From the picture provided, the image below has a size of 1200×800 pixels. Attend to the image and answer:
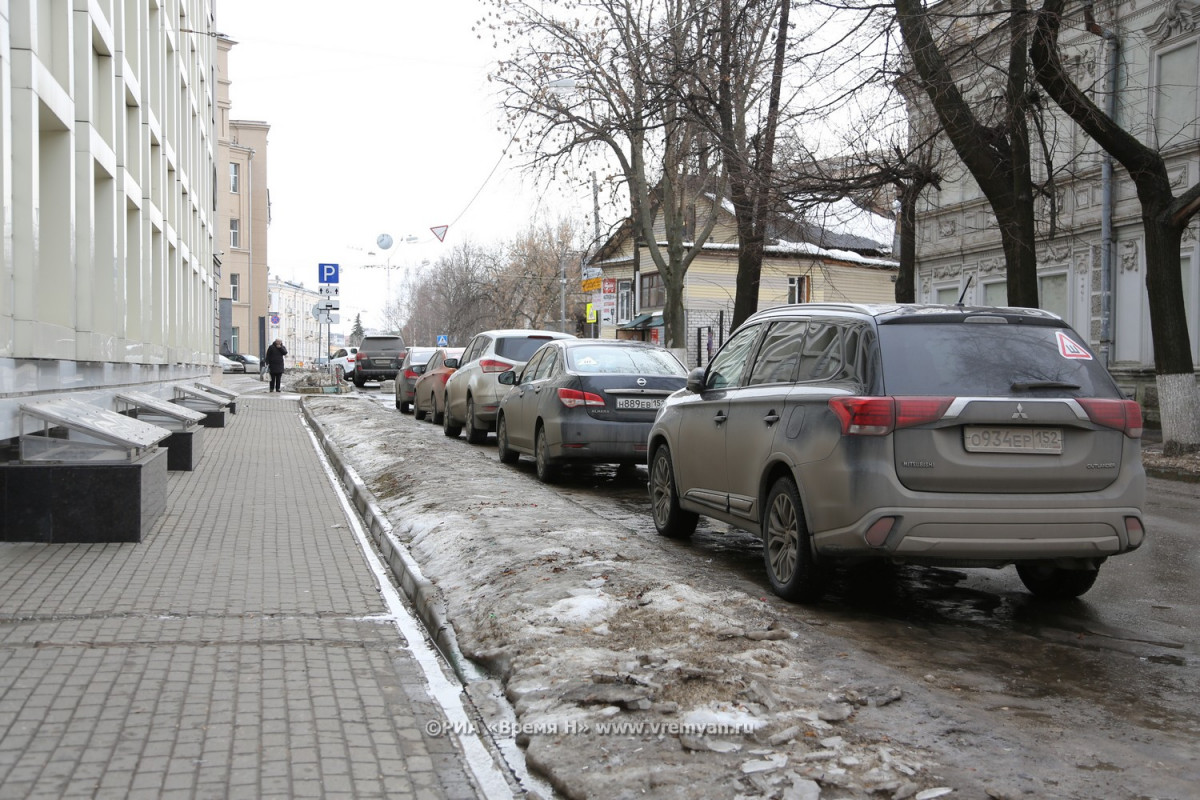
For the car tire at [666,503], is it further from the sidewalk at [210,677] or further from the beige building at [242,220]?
the beige building at [242,220]

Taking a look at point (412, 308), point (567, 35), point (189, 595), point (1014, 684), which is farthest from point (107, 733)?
Answer: point (412, 308)

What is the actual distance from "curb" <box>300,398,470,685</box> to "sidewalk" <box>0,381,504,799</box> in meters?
0.20

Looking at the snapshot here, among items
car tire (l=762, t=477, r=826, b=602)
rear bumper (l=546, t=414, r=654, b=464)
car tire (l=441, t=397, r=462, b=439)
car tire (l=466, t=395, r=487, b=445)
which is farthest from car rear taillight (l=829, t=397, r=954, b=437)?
car tire (l=441, t=397, r=462, b=439)

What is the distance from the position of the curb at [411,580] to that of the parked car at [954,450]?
192 cm

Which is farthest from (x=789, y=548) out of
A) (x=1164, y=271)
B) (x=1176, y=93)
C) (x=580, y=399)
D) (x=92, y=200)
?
(x=1176, y=93)

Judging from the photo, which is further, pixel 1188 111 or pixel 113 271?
pixel 1188 111

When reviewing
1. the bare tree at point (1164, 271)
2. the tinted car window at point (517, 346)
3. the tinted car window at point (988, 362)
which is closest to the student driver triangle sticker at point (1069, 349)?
the tinted car window at point (988, 362)

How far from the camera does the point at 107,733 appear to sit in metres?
4.08

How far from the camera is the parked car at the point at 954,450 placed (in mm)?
5598

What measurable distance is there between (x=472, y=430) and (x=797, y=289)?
31961 mm

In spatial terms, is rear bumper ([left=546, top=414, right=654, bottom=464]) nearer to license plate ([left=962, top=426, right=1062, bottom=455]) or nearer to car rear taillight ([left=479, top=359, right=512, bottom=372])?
car rear taillight ([left=479, top=359, right=512, bottom=372])

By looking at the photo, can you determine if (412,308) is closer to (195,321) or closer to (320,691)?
(195,321)

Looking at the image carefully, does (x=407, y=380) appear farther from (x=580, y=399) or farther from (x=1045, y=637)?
(x=1045, y=637)

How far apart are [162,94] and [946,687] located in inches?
660
